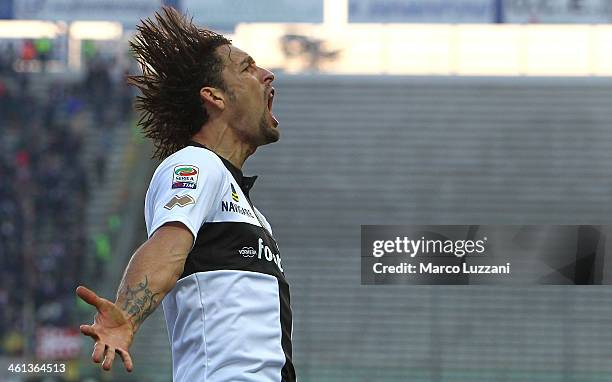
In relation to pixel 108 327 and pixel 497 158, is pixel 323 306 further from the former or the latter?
pixel 108 327

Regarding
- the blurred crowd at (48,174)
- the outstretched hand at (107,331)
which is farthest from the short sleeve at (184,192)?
the blurred crowd at (48,174)

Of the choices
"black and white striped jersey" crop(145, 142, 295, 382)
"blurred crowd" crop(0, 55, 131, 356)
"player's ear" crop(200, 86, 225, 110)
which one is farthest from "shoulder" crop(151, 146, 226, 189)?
"blurred crowd" crop(0, 55, 131, 356)

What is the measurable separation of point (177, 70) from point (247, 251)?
472 millimetres

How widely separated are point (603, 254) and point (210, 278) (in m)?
5.49

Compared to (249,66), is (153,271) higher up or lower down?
lower down

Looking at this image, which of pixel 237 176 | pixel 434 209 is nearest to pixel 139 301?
pixel 237 176

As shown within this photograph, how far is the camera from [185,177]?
1.86 meters

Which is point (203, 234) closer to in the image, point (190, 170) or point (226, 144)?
point (190, 170)

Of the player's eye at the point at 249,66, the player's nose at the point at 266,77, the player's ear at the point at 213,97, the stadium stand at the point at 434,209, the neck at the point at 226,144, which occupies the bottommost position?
the stadium stand at the point at 434,209

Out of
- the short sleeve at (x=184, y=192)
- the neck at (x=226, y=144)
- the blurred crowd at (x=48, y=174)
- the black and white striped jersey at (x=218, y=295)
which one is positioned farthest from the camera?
the blurred crowd at (x=48, y=174)

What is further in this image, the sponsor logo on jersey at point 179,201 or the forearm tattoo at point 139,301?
the sponsor logo on jersey at point 179,201

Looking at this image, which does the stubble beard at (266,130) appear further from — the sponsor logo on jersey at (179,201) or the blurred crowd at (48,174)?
the blurred crowd at (48,174)

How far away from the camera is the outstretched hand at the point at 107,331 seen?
155 centimetres

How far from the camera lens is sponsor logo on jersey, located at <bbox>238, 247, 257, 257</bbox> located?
Result: 1.98 metres
